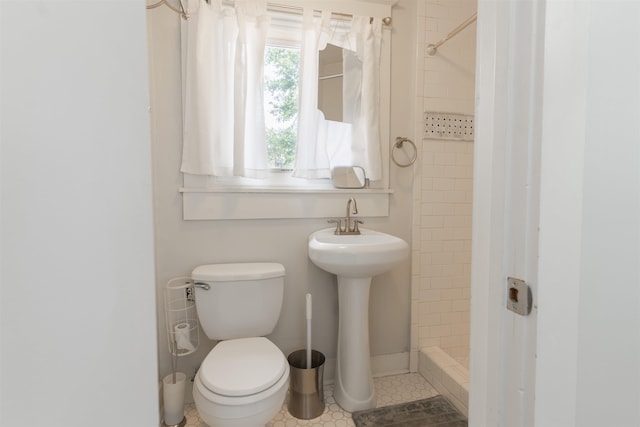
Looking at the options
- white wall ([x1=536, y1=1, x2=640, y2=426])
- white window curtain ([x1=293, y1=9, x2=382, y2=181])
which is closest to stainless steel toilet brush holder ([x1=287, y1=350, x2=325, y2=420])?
white window curtain ([x1=293, y1=9, x2=382, y2=181])

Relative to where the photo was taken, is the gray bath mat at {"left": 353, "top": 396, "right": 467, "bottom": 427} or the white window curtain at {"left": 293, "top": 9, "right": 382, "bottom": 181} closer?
the gray bath mat at {"left": 353, "top": 396, "right": 467, "bottom": 427}

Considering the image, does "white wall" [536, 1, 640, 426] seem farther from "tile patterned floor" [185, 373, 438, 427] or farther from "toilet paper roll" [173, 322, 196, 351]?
"toilet paper roll" [173, 322, 196, 351]

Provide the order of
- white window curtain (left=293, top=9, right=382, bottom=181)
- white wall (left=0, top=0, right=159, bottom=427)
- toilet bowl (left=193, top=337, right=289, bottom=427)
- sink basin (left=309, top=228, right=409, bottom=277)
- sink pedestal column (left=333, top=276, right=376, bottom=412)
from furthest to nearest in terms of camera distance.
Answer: white window curtain (left=293, top=9, right=382, bottom=181), sink pedestal column (left=333, top=276, right=376, bottom=412), sink basin (left=309, top=228, right=409, bottom=277), toilet bowl (left=193, top=337, right=289, bottom=427), white wall (left=0, top=0, right=159, bottom=427)

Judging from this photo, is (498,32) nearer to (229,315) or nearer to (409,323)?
(229,315)

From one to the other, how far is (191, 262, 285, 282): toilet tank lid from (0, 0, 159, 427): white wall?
1.16 m

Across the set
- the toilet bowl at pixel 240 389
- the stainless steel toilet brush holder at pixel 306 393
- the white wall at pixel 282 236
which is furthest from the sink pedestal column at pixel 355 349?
the toilet bowl at pixel 240 389

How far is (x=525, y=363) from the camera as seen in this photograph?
0.54 meters

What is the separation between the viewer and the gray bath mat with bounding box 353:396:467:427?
159 cm

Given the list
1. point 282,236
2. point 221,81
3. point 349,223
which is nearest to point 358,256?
point 349,223

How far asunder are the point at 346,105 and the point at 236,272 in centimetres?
113

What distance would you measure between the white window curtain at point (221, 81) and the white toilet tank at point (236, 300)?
1.67 ft

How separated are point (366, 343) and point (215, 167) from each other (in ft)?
3.96

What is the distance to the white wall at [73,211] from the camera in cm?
38

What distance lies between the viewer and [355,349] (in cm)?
173
